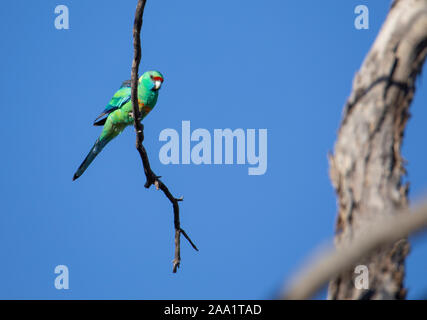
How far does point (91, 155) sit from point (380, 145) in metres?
5.87

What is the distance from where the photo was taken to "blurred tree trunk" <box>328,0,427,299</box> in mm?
2945

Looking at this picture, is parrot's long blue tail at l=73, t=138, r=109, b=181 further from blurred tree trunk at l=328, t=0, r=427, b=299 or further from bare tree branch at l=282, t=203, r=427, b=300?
bare tree branch at l=282, t=203, r=427, b=300

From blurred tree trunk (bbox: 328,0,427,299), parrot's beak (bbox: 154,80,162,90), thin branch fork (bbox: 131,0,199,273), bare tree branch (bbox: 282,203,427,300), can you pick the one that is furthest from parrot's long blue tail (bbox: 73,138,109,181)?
bare tree branch (bbox: 282,203,427,300)

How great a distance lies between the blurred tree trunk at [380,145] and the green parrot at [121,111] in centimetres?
516

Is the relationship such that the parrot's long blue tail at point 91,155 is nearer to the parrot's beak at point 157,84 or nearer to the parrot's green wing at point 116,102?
the parrot's green wing at point 116,102

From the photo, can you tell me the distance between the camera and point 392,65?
3.25 meters

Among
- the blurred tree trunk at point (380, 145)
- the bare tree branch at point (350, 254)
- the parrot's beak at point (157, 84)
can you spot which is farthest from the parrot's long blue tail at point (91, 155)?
the bare tree branch at point (350, 254)

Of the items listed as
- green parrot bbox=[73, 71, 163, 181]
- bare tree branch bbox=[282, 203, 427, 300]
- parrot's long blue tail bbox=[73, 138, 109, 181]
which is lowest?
bare tree branch bbox=[282, 203, 427, 300]

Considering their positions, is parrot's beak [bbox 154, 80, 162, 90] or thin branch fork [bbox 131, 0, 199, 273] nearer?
thin branch fork [bbox 131, 0, 199, 273]

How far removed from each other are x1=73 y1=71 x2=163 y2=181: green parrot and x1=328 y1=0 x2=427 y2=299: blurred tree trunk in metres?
5.16

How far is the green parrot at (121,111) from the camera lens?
8047mm

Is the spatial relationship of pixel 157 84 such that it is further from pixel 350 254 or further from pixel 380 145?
pixel 350 254

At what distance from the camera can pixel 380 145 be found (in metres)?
3.12
